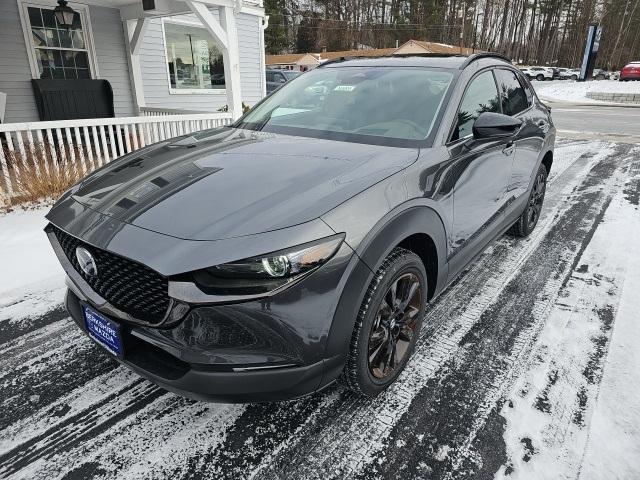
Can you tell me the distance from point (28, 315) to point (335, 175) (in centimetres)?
245

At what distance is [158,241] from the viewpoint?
65.5 inches

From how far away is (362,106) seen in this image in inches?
111

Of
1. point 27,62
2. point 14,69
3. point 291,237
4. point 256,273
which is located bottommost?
point 256,273

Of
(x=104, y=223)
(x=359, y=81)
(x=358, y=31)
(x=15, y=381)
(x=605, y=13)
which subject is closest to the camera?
(x=104, y=223)

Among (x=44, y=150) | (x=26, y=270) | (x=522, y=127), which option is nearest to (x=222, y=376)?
(x=26, y=270)

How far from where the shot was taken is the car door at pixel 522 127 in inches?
136

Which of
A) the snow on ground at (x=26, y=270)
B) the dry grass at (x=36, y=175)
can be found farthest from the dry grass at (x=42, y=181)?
the snow on ground at (x=26, y=270)

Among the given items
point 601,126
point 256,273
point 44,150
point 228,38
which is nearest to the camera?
point 256,273

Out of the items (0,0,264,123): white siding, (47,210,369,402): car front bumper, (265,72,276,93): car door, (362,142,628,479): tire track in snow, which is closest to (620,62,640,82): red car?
(265,72,276,93): car door

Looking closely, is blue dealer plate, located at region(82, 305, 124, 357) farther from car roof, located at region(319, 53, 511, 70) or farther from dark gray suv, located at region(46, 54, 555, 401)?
car roof, located at region(319, 53, 511, 70)

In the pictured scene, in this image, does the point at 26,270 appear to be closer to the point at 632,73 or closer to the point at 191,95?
the point at 191,95

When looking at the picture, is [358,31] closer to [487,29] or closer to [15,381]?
[487,29]

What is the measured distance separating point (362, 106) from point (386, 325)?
1.43 metres

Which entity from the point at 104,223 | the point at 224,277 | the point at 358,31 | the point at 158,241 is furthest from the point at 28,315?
the point at 358,31
